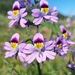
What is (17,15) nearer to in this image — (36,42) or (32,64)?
(36,42)

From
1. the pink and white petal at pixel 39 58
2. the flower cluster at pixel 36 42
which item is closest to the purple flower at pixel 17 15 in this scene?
the flower cluster at pixel 36 42

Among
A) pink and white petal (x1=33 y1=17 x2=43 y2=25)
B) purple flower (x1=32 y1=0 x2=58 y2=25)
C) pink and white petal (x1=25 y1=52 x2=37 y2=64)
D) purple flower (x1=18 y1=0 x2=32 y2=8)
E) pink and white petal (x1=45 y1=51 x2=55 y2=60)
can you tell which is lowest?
pink and white petal (x1=25 y1=52 x2=37 y2=64)

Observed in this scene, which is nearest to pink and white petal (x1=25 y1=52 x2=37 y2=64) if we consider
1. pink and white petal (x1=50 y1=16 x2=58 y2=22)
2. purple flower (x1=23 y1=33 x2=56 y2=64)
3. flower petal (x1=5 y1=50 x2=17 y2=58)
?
purple flower (x1=23 y1=33 x2=56 y2=64)

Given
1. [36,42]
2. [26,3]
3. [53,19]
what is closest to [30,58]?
[36,42]

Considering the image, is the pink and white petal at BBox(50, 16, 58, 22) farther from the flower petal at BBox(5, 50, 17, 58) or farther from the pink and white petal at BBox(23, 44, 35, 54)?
the flower petal at BBox(5, 50, 17, 58)

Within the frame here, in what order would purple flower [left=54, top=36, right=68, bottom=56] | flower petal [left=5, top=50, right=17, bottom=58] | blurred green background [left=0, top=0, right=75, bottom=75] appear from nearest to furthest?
flower petal [left=5, top=50, right=17, bottom=58] → purple flower [left=54, top=36, right=68, bottom=56] → blurred green background [left=0, top=0, right=75, bottom=75]

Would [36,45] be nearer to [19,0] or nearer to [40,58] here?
[40,58]
